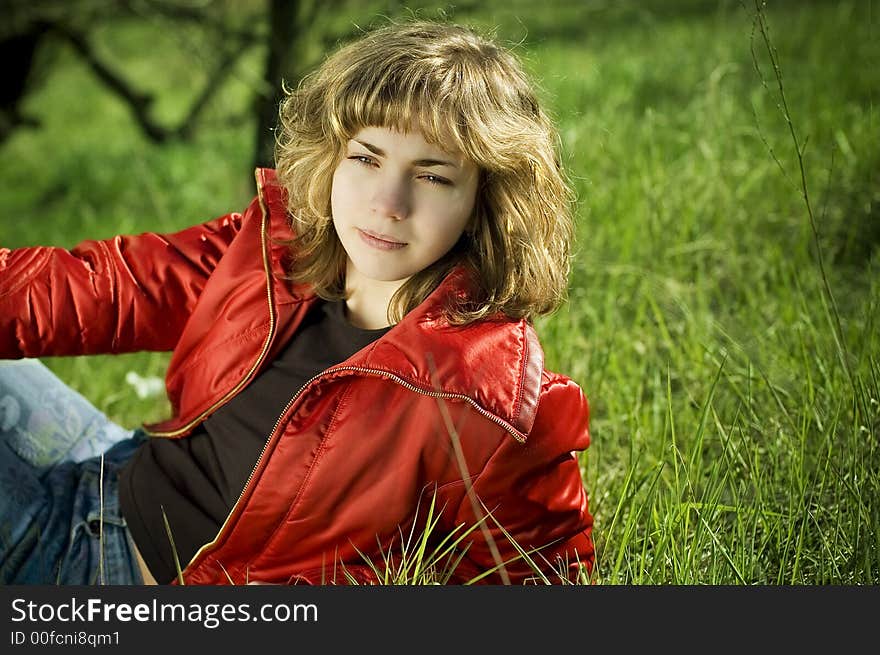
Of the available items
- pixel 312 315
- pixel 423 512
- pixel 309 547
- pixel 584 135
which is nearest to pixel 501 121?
pixel 312 315

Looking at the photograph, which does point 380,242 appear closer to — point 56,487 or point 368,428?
point 368,428

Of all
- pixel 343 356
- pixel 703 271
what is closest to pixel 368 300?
pixel 343 356

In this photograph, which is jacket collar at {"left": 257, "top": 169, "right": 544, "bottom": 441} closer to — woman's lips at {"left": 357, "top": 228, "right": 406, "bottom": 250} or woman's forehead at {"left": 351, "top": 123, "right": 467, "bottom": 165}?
woman's lips at {"left": 357, "top": 228, "right": 406, "bottom": 250}

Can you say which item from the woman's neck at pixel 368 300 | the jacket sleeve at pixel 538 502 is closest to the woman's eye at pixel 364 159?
the woman's neck at pixel 368 300

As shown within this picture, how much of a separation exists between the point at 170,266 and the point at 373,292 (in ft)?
1.24

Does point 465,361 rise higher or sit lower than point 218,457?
higher

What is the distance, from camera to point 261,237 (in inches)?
72.2

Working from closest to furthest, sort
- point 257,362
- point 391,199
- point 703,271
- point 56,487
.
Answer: point 391,199
point 257,362
point 56,487
point 703,271

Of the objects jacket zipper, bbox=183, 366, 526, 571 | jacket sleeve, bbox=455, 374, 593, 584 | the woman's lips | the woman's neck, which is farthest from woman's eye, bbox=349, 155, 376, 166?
jacket sleeve, bbox=455, 374, 593, 584

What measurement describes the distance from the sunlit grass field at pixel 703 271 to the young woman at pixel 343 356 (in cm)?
24

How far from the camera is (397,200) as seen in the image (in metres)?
1.56

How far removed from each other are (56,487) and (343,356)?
595 millimetres

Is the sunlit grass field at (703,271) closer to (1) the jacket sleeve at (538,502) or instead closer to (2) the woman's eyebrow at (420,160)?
(1) the jacket sleeve at (538,502)

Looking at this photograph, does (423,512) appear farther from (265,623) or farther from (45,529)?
(45,529)
